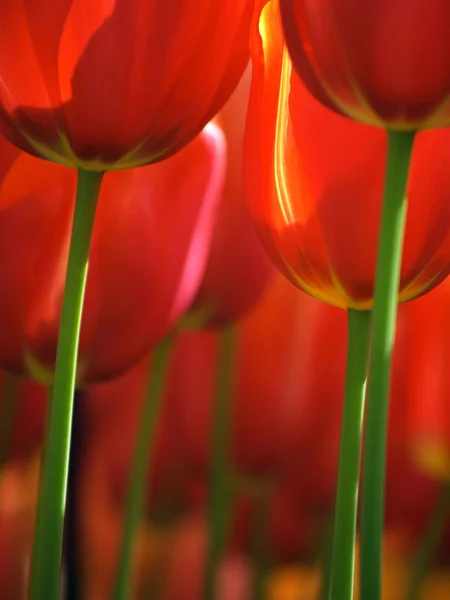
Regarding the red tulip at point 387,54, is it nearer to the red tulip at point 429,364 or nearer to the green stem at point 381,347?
the green stem at point 381,347

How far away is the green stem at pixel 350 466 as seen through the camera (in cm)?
20

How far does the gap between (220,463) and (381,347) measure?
15 centimetres

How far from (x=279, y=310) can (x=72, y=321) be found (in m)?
0.14

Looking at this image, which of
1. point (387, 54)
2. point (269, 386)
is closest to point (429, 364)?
point (269, 386)

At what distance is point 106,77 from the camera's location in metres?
0.20

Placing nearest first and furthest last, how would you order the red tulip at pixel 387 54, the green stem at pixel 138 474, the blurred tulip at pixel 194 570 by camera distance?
1. the red tulip at pixel 387 54
2. the green stem at pixel 138 474
3. the blurred tulip at pixel 194 570

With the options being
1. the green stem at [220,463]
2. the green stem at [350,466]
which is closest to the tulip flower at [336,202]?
the green stem at [350,466]

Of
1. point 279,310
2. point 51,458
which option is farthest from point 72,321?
point 279,310

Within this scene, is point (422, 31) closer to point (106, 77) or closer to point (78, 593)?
point (106, 77)

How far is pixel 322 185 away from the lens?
0.21 metres

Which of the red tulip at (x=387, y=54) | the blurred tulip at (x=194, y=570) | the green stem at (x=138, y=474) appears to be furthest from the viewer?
the blurred tulip at (x=194, y=570)

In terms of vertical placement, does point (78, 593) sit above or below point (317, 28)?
below

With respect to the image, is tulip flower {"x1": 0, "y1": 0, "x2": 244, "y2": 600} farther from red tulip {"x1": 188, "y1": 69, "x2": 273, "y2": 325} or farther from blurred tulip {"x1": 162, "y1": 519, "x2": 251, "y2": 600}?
blurred tulip {"x1": 162, "y1": 519, "x2": 251, "y2": 600}

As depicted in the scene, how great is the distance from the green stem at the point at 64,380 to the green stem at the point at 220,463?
0.38 ft
